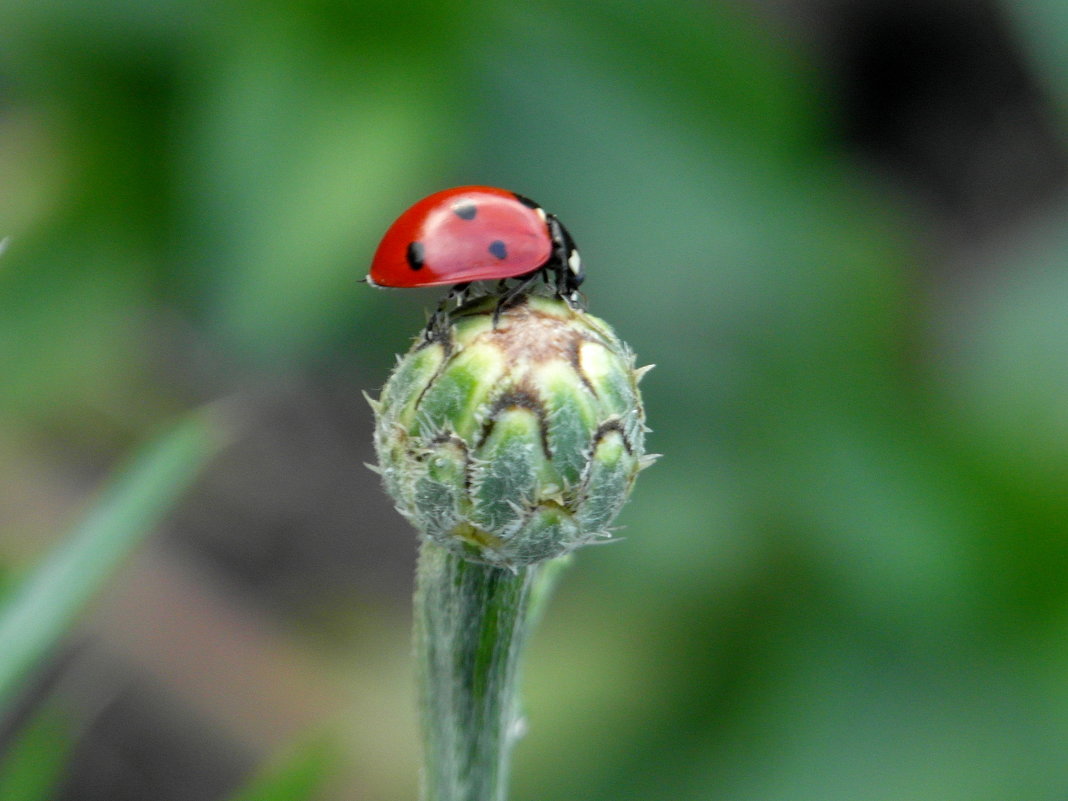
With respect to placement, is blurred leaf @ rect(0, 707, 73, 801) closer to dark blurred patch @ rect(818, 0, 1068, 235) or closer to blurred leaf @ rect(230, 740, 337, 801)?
blurred leaf @ rect(230, 740, 337, 801)

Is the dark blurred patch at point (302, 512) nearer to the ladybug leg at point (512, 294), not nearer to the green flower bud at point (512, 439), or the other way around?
the ladybug leg at point (512, 294)

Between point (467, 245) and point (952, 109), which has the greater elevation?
point (952, 109)

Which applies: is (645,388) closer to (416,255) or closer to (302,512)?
(302,512)

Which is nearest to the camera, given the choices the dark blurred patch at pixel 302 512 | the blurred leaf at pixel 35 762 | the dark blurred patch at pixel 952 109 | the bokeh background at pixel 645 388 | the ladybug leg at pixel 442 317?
the ladybug leg at pixel 442 317

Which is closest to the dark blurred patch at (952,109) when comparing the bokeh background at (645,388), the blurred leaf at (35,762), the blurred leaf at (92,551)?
the bokeh background at (645,388)

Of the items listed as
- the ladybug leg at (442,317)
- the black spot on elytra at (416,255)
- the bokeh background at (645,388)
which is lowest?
the ladybug leg at (442,317)

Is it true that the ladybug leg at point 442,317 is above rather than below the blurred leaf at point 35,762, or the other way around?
above

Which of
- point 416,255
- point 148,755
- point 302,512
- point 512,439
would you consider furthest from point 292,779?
point 302,512
